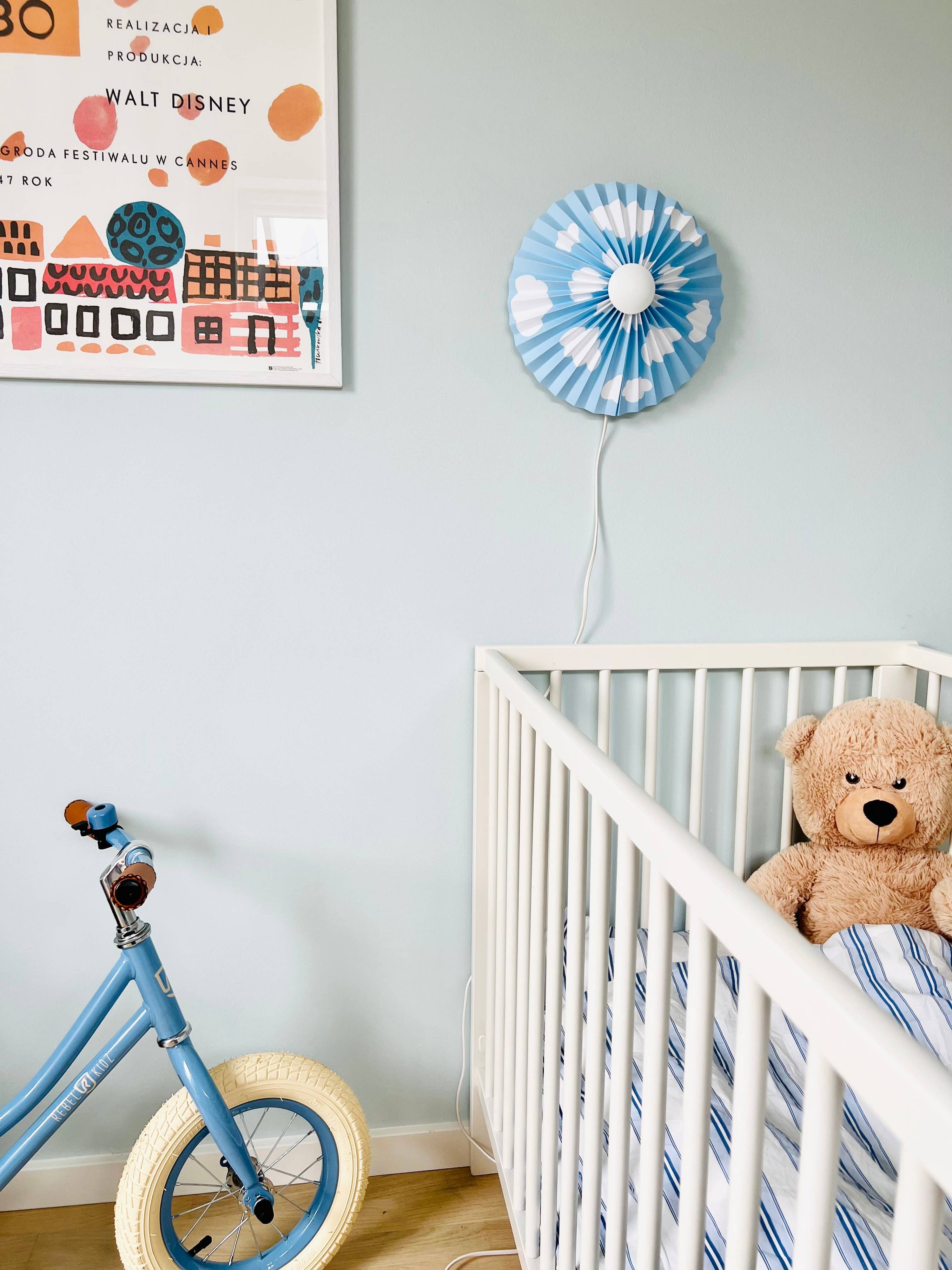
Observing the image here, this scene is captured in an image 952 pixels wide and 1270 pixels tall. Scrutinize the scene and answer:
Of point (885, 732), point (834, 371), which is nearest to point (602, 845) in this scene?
point (885, 732)

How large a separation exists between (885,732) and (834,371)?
1.89 ft

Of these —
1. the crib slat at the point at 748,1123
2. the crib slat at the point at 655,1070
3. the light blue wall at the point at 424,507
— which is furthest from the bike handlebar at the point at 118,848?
the crib slat at the point at 748,1123

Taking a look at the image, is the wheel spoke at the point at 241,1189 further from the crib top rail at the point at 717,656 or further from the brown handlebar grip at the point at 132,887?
the crib top rail at the point at 717,656

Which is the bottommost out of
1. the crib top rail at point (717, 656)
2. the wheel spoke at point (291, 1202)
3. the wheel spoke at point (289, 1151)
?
the wheel spoke at point (291, 1202)

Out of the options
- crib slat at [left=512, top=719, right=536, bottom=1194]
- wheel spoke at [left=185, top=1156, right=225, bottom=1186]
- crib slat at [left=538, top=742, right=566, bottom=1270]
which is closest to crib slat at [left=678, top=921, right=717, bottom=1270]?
crib slat at [left=538, top=742, right=566, bottom=1270]

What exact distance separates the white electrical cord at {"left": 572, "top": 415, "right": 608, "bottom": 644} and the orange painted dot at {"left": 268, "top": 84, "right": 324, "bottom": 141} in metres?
0.59

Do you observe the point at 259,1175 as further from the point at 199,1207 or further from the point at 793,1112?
the point at 793,1112

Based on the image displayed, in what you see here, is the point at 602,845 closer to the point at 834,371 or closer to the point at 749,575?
the point at 749,575

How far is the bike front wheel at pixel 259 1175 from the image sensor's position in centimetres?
115

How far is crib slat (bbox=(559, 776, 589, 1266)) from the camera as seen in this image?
79cm

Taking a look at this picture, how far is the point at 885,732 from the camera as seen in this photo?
1288 mm

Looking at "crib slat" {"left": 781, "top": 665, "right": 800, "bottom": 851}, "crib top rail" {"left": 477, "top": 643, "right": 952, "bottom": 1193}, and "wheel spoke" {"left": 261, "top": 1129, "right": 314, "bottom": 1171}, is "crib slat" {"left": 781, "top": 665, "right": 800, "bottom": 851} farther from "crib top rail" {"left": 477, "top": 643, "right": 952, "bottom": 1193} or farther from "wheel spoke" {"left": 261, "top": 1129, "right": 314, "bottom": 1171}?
"wheel spoke" {"left": 261, "top": 1129, "right": 314, "bottom": 1171}

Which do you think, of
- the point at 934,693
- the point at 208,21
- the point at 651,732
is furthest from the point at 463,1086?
the point at 208,21

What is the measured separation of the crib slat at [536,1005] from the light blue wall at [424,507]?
0.43 m
